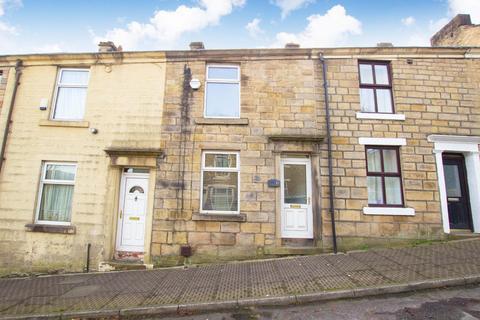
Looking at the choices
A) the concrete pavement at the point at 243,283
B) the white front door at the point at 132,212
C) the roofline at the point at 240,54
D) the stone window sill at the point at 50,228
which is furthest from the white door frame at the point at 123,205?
the roofline at the point at 240,54

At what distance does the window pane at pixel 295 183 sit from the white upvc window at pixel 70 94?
6470mm

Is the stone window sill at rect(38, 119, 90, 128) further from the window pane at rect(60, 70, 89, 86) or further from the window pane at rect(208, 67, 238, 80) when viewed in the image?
the window pane at rect(208, 67, 238, 80)

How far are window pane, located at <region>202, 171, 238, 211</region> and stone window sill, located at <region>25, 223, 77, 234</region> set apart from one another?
367cm

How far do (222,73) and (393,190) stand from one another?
242 inches

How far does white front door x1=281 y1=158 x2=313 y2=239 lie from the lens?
7014mm

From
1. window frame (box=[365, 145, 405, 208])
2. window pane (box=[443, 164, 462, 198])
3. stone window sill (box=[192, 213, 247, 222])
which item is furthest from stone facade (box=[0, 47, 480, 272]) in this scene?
window pane (box=[443, 164, 462, 198])

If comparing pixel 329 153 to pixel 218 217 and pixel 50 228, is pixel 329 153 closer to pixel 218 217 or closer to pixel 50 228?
pixel 218 217

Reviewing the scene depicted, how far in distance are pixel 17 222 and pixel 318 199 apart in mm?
8413

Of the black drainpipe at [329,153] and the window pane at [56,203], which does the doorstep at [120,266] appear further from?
the black drainpipe at [329,153]

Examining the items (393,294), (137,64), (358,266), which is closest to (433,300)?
(393,294)

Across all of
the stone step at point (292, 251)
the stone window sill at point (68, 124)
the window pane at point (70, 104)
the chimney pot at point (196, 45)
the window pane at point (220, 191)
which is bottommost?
the stone step at point (292, 251)

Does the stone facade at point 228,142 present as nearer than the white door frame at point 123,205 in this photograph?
Yes

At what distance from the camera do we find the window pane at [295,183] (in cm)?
720

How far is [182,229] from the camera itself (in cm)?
691
